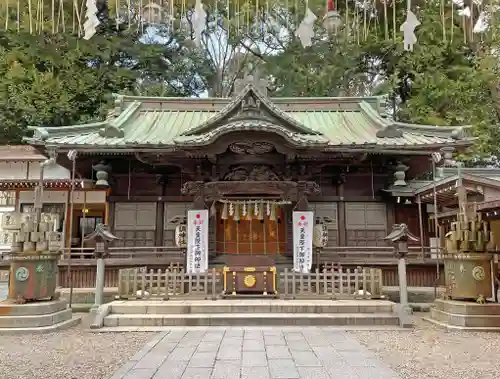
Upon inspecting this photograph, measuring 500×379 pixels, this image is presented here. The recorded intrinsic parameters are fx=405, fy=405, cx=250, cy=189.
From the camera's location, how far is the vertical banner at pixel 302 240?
11.9 m

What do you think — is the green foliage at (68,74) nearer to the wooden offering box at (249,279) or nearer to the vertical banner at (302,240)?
the vertical banner at (302,240)

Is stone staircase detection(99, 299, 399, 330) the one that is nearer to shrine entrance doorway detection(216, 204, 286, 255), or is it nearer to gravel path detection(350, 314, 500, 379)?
gravel path detection(350, 314, 500, 379)

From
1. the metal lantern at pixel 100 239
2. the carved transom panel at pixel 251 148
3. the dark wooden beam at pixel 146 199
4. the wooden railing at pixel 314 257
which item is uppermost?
the carved transom panel at pixel 251 148

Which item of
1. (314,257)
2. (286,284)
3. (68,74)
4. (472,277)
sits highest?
(68,74)

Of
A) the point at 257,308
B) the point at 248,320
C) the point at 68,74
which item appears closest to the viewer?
the point at 248,320

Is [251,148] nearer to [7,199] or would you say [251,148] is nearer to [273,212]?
[273,212]

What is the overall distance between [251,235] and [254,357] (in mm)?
7420

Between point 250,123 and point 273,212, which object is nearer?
point 250,123

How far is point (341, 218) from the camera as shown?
13422mm

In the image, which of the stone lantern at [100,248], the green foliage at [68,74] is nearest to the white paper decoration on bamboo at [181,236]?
the stone lantern at [100,248]

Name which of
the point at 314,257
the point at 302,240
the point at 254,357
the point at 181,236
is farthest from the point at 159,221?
the point at 254,357

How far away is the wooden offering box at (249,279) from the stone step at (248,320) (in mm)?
1297

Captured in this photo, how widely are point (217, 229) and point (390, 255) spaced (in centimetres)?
557

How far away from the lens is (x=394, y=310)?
9.03 meters
